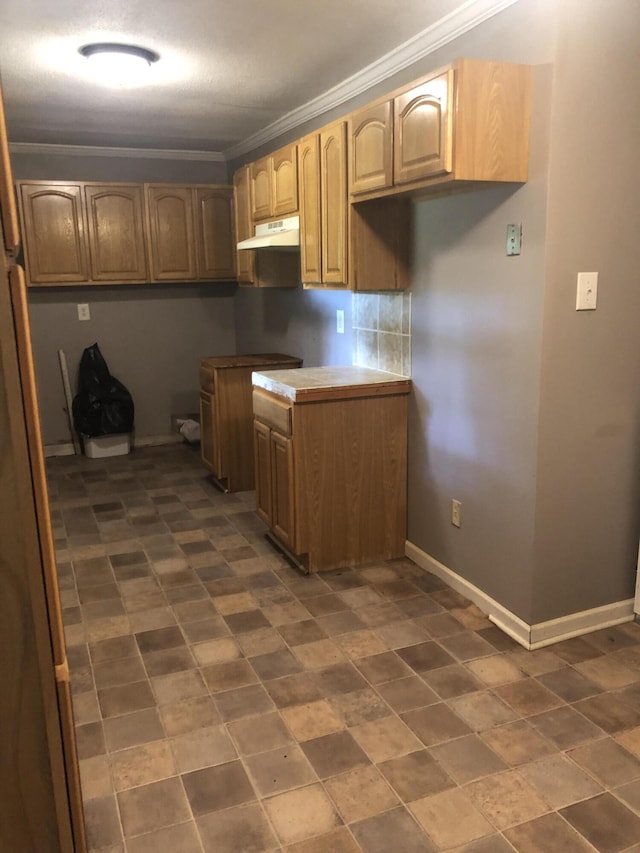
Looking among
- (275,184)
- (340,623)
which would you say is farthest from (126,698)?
(275,184)


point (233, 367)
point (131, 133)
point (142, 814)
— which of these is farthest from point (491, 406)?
point (131, 133)

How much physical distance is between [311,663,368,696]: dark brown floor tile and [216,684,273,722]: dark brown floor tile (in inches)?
7.6

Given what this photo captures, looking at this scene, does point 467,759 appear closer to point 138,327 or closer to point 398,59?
point 398,59

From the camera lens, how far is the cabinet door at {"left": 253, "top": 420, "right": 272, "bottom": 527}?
351cm

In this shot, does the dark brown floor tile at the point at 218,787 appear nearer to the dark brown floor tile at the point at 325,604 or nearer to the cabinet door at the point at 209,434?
the dark brown floor tile at the point at 325,604

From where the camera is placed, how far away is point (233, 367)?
4.36 metres

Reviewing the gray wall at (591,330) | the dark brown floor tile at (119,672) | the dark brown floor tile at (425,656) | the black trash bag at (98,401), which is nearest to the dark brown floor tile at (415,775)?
the dark brown floor tile at (425,656)

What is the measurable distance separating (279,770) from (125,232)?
4.18 metres

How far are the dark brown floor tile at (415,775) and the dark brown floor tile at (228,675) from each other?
24.7 inches

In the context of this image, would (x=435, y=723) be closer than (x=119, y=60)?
Yes

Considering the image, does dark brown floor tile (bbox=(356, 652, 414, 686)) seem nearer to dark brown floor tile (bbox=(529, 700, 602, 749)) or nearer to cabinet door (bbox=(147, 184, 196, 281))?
dark brown floor tile (bbox=(529, 700, 602, 749))

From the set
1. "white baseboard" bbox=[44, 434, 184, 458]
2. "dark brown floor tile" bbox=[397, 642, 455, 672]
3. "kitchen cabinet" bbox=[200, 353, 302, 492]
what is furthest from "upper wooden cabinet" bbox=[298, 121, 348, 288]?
"white baseboard" bbox=[44, 434, 184, 458]

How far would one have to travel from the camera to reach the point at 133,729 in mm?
2178

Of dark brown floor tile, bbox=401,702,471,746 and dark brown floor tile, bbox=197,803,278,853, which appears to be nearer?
dark brown floor tile, bbox=197,803,278,853
